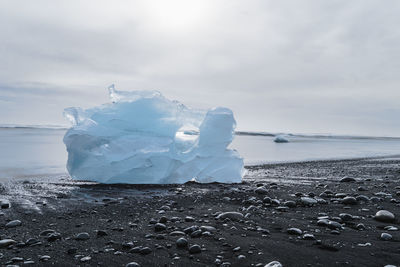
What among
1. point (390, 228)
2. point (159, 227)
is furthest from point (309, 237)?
point (159, 227)

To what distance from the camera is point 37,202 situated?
189 inches

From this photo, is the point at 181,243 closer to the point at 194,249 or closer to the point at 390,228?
the point at 194,249

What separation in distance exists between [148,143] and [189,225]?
3.76m

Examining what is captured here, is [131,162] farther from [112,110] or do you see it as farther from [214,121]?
[214,121]

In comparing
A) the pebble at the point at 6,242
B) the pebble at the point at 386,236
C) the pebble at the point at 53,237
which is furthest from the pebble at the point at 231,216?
the pebble at the point at 6,242

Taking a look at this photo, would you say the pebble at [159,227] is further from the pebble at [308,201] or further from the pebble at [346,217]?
the pebble at [308,201]

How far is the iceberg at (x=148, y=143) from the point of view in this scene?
690cm

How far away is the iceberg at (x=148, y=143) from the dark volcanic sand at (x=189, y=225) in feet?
3.16

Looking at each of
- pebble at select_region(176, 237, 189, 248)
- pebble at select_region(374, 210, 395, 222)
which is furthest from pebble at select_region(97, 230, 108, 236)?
pebble at select_region(374, 210, 395, 222)

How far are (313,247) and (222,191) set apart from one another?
3.40 metres

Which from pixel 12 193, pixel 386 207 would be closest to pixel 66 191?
pixel 12 193

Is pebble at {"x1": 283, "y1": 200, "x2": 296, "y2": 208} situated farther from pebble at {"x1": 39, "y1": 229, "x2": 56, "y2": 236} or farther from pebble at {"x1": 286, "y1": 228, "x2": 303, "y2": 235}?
pebble at {"x1": 39, "y1": 229, "x2": 56, "y2": 236}

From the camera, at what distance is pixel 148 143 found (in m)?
7.04

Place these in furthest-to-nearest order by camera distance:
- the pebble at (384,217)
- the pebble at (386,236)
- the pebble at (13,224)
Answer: the pebble at (384,217)
the pebble at (13,224)
the pebble at (386,236)
